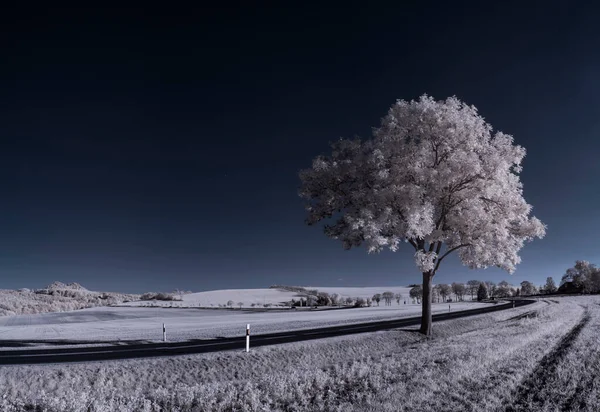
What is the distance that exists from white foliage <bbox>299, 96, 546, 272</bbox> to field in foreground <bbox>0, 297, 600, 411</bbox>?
606 cm

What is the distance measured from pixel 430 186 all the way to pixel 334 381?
1444 cm

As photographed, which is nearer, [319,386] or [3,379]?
[319,386]

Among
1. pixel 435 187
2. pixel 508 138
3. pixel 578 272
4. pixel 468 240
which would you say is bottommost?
pixel 578 272

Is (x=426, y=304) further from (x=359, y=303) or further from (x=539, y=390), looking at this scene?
(x=359, y=303)

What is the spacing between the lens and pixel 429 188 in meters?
23.0

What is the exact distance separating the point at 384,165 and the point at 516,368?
42.2ft

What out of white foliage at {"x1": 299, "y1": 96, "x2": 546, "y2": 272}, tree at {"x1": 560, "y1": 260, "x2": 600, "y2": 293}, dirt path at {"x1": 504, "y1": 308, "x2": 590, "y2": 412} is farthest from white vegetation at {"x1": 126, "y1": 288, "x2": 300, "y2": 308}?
tree at {"x1": 560, "y1": 260, "x2": 600, "y2": 293}

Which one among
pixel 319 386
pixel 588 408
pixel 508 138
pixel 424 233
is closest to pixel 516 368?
pixel 588 408

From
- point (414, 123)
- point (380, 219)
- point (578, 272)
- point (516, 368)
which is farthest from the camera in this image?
point (578, 272)

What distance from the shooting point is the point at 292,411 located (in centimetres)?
902

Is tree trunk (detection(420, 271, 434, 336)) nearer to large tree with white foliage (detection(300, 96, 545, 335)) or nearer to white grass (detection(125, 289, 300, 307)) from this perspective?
large tree with white foliage (detection(300, 96, 545, 335))

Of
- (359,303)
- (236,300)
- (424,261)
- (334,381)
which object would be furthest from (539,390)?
(236,300)

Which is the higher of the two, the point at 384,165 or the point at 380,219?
the point at 384,165

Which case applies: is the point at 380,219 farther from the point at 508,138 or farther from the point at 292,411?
the point at 292,411
